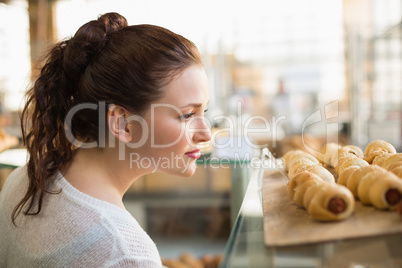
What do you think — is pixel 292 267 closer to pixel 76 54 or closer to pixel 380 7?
pixel 76 54

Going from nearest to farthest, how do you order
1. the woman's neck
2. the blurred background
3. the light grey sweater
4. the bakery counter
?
the bakery counter < the light grey sweater < the woman's neck < the blurred background

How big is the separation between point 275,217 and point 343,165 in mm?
275

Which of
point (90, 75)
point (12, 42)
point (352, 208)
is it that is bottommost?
point (352, 208)

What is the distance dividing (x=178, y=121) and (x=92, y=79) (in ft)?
0.77

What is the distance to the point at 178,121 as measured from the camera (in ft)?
3.10

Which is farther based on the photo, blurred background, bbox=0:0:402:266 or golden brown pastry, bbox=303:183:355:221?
blurred background, bbox=0:0:402:266

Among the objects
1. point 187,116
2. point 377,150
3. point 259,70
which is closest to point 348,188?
point 377,150

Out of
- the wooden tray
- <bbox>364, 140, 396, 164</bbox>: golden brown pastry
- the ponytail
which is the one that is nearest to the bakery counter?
the wooden tray

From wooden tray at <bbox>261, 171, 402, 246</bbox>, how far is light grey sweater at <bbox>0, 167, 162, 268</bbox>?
0.97ft

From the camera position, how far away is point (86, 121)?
39.4 inches

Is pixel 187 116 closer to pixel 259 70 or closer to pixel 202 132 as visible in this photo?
pixel 202 132

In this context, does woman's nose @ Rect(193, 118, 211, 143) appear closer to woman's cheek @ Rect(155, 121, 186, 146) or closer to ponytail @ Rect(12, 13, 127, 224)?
woman's cheek @ Rect(155, 121, 186, 146)

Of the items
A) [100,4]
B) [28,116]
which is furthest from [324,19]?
[28,116]

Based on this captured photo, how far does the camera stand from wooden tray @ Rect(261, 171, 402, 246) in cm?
51
